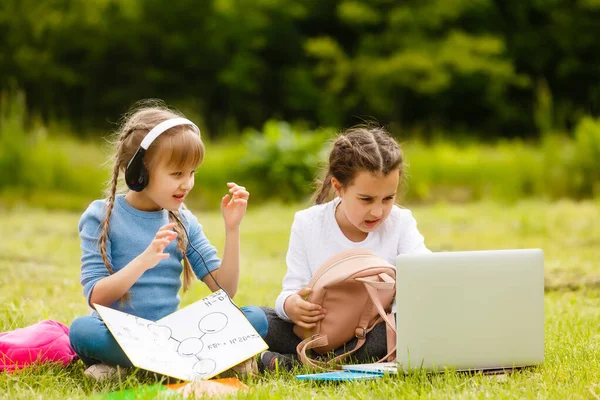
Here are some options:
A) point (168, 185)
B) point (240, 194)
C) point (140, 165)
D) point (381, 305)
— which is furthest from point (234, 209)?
point (381, 305)

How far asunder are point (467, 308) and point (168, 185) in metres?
1.07

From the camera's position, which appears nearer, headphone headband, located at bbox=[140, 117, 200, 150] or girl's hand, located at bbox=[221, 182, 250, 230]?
headphone headband, located at bbox=[140, 117, 200, 150]

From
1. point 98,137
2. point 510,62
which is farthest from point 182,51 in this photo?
point 510,62

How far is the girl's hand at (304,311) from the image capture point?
2.85 m

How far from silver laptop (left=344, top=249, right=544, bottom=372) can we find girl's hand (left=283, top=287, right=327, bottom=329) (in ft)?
1.44

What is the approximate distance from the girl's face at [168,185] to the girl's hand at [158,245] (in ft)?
0.74

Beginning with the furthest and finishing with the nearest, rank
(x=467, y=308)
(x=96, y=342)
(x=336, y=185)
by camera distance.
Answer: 1. (x=336, y=185)
2. (x=96, y=342)
3. (x=467, y=308)

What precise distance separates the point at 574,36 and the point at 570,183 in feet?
31.0

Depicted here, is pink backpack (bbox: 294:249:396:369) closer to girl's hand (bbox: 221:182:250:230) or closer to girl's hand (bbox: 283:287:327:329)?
girl's hand (bbox: 283:287:327:329)

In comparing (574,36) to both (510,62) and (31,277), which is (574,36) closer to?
(510,62)

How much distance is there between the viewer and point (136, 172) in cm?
270

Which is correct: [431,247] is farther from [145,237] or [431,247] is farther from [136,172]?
[136,172]

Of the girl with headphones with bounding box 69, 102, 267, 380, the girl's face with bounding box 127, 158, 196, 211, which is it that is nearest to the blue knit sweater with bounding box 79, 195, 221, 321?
the girl with headphones with bounding box 69, 102, 267, 380

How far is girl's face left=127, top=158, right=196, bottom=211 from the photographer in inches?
107
